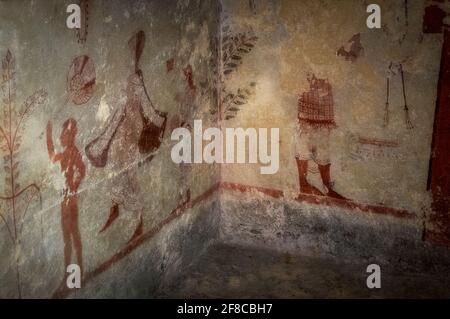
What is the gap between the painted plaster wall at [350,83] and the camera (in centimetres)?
398

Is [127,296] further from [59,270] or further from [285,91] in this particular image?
[285,91]

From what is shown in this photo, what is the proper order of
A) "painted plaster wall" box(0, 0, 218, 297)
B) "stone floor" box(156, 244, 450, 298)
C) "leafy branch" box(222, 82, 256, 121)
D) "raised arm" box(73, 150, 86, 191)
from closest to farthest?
"painted plaster wall" box(0, 0, 218, 297) → "raised arm" box(73, 150, 86, 191) → "stone floor" box(156, 244, 450, 298) → "leafy branch" box(222, 82, 256, 121)

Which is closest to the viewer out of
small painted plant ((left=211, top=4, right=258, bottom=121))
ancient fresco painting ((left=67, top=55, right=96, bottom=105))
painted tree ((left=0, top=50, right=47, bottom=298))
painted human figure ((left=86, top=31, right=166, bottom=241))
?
painted tree ((left=0, top=50, right=47, bottom=298))

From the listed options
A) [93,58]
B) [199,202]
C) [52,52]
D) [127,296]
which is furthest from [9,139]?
[199,202]

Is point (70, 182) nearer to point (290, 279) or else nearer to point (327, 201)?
point (290, 279)

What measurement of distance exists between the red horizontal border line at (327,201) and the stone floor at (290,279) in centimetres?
35

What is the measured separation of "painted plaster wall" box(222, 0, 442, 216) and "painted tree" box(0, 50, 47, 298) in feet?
5.93

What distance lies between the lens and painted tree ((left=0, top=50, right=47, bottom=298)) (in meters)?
2.75

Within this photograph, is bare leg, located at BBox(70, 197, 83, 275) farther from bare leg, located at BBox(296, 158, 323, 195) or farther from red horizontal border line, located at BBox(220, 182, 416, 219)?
bare leg, located at BBox(296, 158, 323, 195)

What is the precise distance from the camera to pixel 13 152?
2838 mm

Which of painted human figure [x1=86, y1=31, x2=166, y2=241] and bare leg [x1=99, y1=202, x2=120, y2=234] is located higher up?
painted human figure [x1=86, y1=31, x2=166, y2=241]

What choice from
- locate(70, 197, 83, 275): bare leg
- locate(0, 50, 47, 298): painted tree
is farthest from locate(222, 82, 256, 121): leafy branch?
locate(0, 50, 47, 298): painted tree

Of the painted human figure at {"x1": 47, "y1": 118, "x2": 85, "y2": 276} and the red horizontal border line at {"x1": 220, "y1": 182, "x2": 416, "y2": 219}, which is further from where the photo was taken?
the red horizontal border line at {"x1": 220, "y1": 182, "x2": 416, "y2": 219}

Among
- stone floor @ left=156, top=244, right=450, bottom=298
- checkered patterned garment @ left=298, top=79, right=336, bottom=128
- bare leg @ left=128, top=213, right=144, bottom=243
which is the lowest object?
stone floor @ left=156, top=244, right=450, bottom=298
